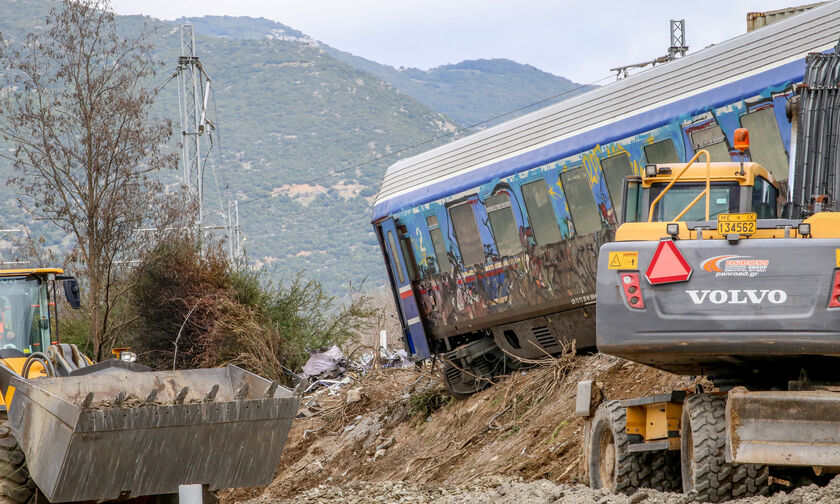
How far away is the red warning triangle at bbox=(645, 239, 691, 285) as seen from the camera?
7.55m

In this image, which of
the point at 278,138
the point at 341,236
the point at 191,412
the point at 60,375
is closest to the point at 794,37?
Answer: the point at 191,412

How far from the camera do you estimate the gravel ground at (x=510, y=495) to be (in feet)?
22.6

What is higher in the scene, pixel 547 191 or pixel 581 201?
pixel 547 191

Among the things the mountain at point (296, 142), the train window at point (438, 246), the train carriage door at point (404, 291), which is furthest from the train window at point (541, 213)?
the mountain at point (296, 142)

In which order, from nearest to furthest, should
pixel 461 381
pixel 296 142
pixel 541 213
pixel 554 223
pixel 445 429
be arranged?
pixel 554 223 < pixel 541 213 < pixel 445 429 < pixel 461 381 < pixel 296 142

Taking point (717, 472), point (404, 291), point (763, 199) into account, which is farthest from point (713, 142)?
point (404, 291)

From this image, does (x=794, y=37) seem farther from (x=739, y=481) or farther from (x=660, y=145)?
(x=739, y=481)

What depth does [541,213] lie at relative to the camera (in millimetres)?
15125

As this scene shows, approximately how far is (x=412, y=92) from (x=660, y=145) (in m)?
183

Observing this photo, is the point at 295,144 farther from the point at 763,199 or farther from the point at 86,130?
the point at 763,199

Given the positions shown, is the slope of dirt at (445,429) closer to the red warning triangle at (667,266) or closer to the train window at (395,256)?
the train window at (395,256)

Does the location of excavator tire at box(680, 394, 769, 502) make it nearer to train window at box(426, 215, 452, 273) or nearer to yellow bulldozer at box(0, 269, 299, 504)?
yellow bulldozer at box(0, 269, 299, 504)

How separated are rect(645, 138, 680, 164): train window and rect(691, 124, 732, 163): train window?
0.37 metres

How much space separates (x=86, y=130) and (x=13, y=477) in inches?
631
